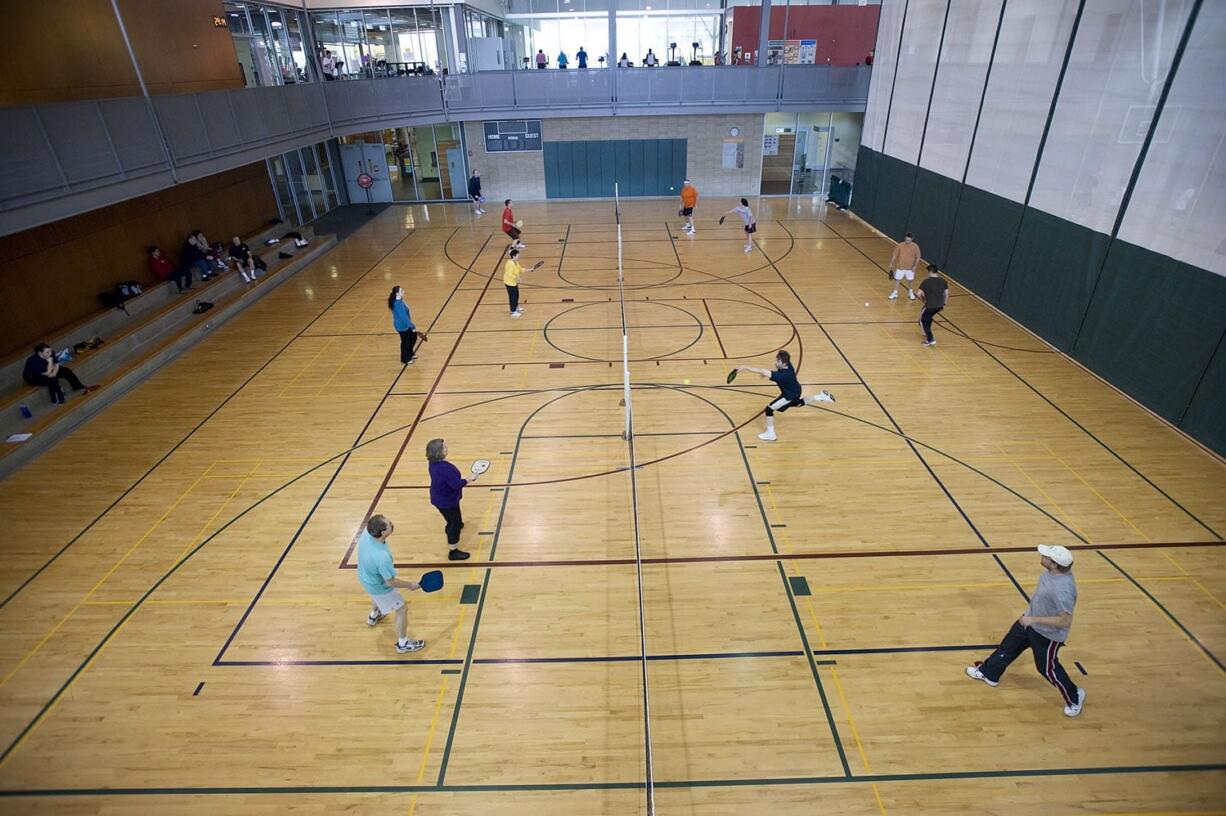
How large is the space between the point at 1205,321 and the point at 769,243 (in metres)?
12.3

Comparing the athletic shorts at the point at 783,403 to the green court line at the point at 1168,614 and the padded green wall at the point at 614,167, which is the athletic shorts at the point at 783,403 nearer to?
the green court line at the point at 1168,614

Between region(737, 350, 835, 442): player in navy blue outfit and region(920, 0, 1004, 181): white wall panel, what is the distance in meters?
11.0

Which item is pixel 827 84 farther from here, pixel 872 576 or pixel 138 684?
pixel 138 684

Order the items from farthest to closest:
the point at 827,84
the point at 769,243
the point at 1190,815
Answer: the point at 827,84, the point at 769,243, the point at 1190,815

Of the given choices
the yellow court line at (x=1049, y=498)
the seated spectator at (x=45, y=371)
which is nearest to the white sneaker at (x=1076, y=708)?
the yellow court line at (x=1049, y=498)

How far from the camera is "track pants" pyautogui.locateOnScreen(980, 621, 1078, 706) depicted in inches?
214

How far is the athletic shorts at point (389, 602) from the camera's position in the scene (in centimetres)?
629

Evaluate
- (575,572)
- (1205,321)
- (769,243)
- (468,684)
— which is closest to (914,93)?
(769,243)

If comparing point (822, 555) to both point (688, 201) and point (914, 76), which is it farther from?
point (914, 76)

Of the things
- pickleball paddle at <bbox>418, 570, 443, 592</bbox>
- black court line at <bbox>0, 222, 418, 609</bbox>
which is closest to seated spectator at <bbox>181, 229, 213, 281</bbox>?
black court line at <bbox>0, 222, 418, 609</bbox>

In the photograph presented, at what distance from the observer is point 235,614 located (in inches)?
274

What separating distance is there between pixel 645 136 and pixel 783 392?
20.4m

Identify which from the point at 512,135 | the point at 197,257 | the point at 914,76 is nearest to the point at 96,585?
the point at 197,257

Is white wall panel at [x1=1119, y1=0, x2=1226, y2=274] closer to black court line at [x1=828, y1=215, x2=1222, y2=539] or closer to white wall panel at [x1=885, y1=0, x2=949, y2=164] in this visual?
black court line at [x1=828, y1=215, x2=1222, y2=539]
